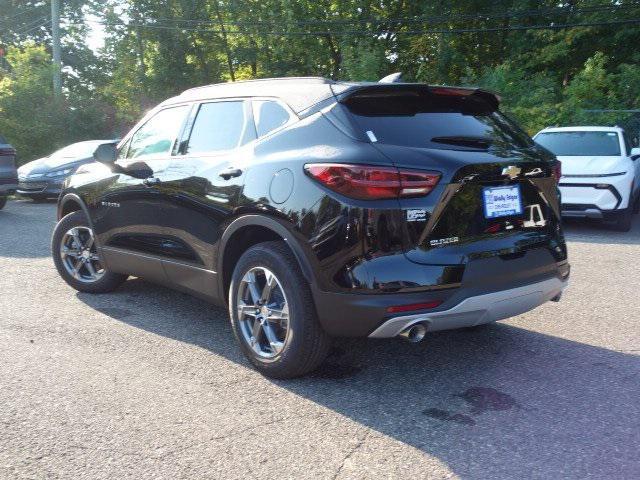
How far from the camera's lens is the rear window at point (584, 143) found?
10.4m

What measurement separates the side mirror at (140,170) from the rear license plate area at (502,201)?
249 centimetres

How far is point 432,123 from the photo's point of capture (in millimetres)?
3561

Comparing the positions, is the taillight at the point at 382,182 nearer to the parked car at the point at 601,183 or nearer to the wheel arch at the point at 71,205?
the wheel arch at the point at 71,205

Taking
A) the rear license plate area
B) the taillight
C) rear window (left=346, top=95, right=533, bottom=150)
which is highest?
rear window (left=346, top=95, right=533, bottom=150)

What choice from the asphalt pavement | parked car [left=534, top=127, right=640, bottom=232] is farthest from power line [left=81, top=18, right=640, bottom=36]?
the asphalt pavement

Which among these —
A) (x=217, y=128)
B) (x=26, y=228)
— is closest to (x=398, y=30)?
(x=26, y=228)

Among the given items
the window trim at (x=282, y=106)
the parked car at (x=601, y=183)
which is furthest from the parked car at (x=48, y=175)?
the window trim at (x=282, y=106)

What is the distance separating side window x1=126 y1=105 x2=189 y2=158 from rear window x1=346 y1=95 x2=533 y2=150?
65.6 inches

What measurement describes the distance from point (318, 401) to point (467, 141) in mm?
1646

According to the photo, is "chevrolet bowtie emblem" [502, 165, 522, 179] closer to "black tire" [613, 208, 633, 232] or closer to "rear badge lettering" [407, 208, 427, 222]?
"rear badge lettering" [407, 208, 427, 222]

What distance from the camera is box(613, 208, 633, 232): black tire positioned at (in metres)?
9.59

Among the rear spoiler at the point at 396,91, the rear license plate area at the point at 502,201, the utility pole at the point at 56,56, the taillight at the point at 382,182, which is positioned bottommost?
the rear license plate area at the point at 502,201

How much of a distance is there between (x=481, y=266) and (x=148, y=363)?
213cm

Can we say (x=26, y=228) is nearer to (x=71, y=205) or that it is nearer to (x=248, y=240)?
(x=71, y=205)
